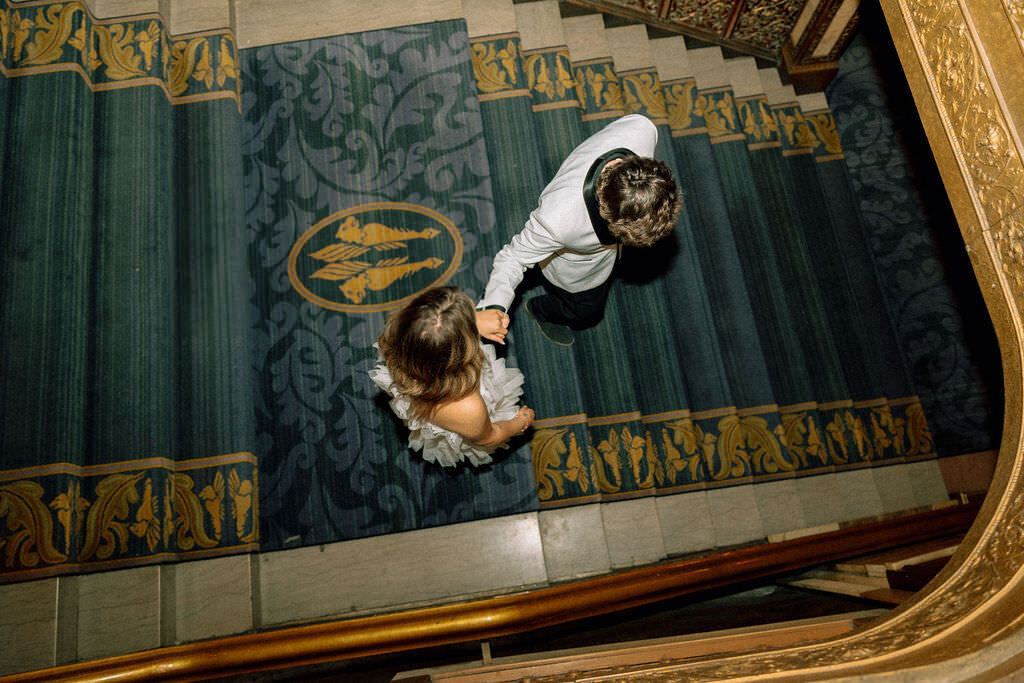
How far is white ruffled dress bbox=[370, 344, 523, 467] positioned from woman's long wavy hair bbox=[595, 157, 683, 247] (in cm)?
67

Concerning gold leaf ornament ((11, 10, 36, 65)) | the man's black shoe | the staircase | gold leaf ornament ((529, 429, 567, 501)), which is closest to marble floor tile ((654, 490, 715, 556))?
the staircase

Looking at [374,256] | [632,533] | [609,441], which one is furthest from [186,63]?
[632,533]

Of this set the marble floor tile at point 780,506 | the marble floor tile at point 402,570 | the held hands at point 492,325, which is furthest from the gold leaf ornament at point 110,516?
the marble floor tile at point 780,506

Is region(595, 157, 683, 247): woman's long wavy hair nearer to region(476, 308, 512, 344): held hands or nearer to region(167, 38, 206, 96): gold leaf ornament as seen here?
region(476, 308, 512, 344): held hands

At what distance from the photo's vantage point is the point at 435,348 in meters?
1.78

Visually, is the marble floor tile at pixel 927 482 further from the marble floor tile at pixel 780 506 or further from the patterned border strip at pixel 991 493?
the patterned border strip at pixel 991 493

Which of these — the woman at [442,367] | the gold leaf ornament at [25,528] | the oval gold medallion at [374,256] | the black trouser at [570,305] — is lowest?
the gold leaf ornament at [25,528]

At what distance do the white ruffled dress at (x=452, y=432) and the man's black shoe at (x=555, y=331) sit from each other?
0.36 m

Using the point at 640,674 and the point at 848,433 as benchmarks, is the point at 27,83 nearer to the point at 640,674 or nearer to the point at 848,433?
the point at 640,674

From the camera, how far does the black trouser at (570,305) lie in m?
2.62

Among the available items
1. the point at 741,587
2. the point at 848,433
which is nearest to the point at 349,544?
the point at 741,587

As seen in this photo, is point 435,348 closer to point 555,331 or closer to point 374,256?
point 555,331

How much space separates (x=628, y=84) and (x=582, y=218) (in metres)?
1.66

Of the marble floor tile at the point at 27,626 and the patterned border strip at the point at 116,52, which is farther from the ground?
the patterned border strip at the point at 116,52
